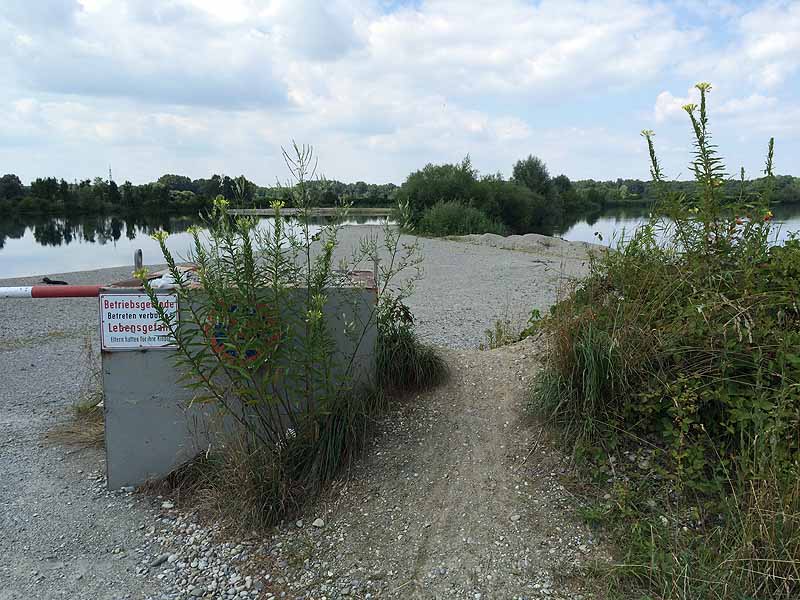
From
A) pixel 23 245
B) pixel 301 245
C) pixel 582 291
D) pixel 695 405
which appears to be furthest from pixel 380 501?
pixel 23 245

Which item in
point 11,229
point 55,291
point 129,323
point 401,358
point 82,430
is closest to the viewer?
point 129,323

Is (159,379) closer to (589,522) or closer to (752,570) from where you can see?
(589,522)

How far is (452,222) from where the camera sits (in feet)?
105

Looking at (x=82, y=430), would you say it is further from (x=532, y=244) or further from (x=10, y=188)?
(x=10, y=188)

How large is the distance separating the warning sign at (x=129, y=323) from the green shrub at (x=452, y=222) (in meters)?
27.9

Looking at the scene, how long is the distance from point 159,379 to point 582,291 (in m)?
2.93

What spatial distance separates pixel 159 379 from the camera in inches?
149

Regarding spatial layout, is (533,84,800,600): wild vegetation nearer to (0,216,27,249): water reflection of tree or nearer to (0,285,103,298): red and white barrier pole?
(0,285,103,298): red and white barrier pole

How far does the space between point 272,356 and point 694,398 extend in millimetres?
2148

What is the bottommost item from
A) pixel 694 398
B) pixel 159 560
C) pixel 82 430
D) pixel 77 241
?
pixel 77 241

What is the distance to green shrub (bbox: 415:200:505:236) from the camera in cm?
3166

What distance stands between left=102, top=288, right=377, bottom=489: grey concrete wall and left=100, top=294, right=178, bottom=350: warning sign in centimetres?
5

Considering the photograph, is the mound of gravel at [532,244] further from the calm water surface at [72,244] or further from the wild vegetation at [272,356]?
the wild vegetation at [272,356]

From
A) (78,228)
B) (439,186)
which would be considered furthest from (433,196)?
(78,228)
